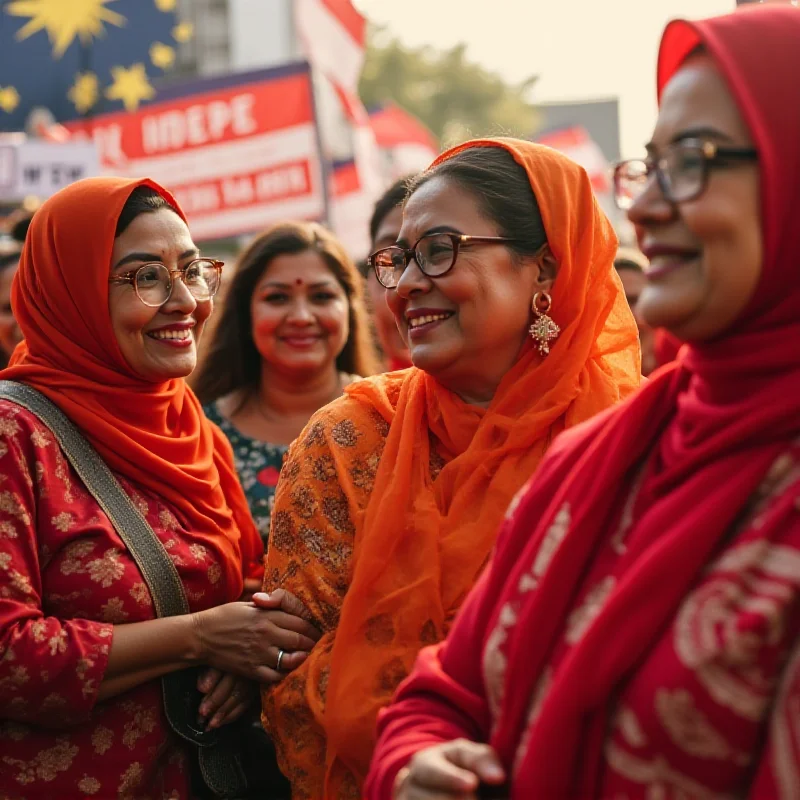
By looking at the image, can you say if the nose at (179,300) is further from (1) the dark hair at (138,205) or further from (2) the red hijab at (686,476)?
(2) the red hijab at (686,476)

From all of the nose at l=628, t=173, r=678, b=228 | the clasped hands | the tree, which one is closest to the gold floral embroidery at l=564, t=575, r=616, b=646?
the nose at l=628, t=173, r=678, b=228

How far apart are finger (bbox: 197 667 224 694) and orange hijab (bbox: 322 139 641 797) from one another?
1.42ft

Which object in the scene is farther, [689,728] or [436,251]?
[436,251]

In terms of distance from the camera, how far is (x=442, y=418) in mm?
2723

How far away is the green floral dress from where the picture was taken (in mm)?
3984

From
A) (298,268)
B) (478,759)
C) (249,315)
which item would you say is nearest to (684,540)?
(478,759)

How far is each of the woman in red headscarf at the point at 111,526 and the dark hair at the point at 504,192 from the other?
0.81 metres

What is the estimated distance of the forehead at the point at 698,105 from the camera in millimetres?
1621

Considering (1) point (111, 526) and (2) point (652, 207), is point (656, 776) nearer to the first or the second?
(2) point (652, 207)

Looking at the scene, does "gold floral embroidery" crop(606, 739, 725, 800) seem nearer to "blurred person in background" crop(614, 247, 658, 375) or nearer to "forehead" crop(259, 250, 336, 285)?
"forehead" crop(259, 250, 336, 285)

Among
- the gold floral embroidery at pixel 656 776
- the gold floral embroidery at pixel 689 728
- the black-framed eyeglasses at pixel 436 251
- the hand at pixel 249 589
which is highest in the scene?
the black-framed eyeglasses at pixel 436 251

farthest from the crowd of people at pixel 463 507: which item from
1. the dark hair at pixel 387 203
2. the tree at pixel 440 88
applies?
the tree at pixel 440 88

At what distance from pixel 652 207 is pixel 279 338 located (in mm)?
2800

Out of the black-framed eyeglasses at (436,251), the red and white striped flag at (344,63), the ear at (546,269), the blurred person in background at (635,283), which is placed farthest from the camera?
the red and white striped flag at (344,63)
